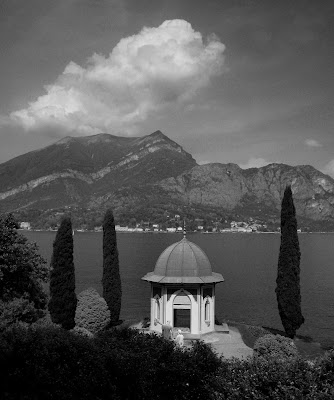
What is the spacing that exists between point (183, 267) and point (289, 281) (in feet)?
20.7

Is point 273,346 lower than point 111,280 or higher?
lower

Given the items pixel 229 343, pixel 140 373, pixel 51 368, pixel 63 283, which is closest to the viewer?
pixel 51 368

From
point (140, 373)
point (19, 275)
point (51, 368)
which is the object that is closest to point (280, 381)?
point (140, 373)

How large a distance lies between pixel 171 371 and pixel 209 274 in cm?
1640

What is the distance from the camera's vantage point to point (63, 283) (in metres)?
25.6

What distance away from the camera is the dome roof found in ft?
81.5

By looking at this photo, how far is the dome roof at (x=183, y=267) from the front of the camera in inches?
978

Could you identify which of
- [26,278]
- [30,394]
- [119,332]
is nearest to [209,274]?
[26,278]

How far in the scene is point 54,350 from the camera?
32.3ft

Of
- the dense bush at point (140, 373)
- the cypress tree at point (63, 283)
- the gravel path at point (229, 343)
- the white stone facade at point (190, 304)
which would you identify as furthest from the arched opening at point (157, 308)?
the dense bush at point (140, 373)

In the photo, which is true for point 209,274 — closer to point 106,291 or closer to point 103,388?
point 106,291

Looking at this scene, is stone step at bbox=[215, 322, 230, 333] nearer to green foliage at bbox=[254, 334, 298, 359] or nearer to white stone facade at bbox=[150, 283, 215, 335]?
white stone facade at bbox=[150, 283, 215, 335]

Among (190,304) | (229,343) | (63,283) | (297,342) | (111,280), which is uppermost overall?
(63,283)

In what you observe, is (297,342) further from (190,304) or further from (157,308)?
(157,308)
